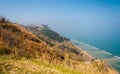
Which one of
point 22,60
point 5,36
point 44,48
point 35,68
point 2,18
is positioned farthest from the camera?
point 2,18

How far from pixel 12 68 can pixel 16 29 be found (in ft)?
55.2

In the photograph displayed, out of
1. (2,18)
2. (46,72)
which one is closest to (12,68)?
(46,72)

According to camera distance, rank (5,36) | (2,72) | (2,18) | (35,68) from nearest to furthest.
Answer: (2,72) < (35,68) < (5,36) < (2,18)

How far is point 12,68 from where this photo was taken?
11.6m

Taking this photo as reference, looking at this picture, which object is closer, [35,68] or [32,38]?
[35,68]

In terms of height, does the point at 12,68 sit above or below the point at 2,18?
below

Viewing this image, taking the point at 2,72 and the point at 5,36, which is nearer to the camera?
the point at 2,72

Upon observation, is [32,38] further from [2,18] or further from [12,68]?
[12,68]

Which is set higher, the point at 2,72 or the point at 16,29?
the point at 16,29

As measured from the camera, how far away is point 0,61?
1232 centimetres

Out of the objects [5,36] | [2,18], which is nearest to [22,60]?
[5,36]

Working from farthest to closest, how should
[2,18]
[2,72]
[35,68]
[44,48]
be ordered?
1. [2,18]
2. [44,48]
3. [35,68]
4. [2,72]

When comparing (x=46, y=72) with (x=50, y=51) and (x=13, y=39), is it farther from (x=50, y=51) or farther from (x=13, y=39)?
(x=50, y=51)

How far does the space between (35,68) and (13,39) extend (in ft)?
37.0
